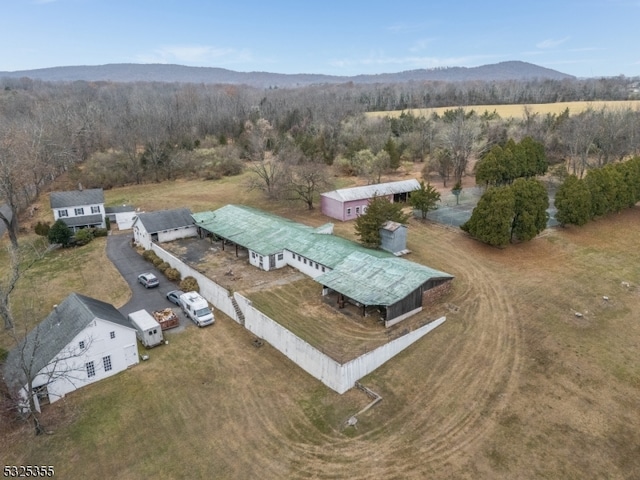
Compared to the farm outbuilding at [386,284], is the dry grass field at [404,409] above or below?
below

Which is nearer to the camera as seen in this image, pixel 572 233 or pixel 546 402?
pixel 546 402

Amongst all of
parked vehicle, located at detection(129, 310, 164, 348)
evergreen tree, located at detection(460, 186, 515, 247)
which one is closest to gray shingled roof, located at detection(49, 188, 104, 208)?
parked vehicle, located at detection(129, 310, 164, 348)

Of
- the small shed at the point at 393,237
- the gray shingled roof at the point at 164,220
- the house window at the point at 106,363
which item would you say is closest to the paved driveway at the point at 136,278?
the gray shingled roof at the point at 164,220

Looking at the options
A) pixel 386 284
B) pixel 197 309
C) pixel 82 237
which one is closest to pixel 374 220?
pixel 386 284

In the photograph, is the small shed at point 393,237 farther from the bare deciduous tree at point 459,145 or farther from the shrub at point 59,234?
the shrub at point 59,234

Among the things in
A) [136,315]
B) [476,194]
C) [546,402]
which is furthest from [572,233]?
[136,315]

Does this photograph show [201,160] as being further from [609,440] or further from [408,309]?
[609,440]
